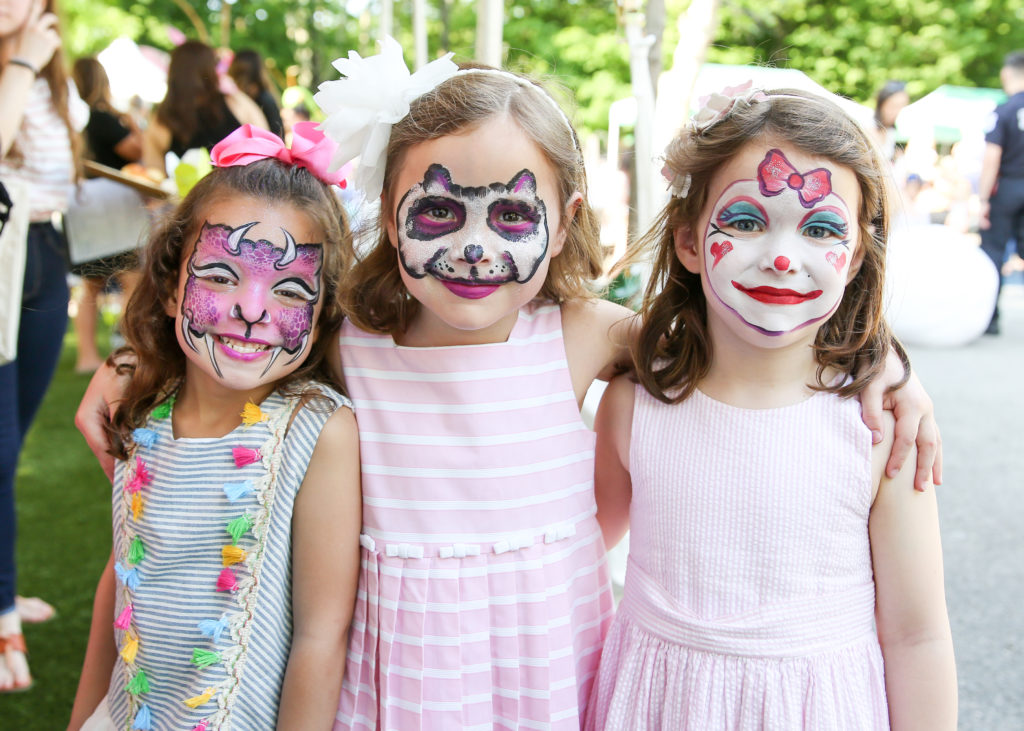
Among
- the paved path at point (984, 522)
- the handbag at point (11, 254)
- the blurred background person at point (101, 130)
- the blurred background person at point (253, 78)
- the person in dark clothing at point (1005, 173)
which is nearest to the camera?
the handbag at point (11, 254)

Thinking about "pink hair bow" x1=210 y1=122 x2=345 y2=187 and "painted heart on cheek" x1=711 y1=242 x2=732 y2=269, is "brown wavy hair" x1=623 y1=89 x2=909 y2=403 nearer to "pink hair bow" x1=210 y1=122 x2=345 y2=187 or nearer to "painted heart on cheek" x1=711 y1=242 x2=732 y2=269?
"painted heart on cheek" x1=711 y1=242 x2=732 y2=269

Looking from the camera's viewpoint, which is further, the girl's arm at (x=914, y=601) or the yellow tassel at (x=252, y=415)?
the yellow tassel at (x=252, y=415)

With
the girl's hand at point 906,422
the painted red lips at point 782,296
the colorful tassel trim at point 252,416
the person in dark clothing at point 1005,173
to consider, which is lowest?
the person in dark clothing at point 1005,173

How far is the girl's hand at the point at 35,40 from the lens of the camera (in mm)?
2391

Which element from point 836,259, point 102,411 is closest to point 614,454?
point 836,259

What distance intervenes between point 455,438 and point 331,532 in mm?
286

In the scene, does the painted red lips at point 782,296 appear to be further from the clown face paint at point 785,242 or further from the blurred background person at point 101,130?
the blurred background person at point 101,130

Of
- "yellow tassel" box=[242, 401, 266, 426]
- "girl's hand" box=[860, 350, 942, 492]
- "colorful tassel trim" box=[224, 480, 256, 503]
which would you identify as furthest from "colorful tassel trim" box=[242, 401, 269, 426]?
"girl's hand" box=[860, 350, 942, 492]

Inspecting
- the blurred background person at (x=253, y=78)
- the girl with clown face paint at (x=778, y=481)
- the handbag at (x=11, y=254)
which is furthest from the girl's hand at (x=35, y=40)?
the blurred background person at (x=253, y=78)

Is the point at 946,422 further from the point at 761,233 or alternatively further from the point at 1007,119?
→ the point at 761,233

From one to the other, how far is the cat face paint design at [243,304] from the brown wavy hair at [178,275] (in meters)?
0.07

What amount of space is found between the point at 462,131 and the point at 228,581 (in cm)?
91

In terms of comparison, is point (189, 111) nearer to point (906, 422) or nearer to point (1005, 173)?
point (906, 422)

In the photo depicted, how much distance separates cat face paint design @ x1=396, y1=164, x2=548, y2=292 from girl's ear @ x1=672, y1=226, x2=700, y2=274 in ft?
0.98
